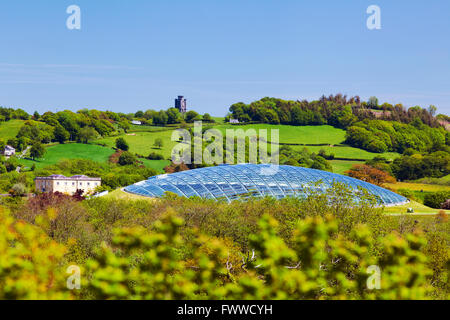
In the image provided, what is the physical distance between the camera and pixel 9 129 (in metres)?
139

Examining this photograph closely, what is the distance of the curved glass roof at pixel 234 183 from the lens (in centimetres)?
4664

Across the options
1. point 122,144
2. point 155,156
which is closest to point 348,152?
point 155,156

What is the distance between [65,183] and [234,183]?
51.9 meters

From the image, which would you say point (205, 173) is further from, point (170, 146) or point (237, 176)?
point (170, 146)

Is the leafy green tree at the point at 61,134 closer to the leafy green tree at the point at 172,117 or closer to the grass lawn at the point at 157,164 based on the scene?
the grass lawn at the point at 157,164

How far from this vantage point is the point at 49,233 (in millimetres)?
28266

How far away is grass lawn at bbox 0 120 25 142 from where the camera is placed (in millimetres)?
132425

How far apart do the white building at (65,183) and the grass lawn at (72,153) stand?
24.1m

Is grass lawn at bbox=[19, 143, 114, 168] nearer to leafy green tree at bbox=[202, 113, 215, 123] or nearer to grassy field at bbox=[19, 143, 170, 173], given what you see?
grassy field at bbox=[19, 143, 170, 173]

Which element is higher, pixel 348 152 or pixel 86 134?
pixel 86 134

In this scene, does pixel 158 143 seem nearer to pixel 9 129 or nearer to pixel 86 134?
pixel 86 134

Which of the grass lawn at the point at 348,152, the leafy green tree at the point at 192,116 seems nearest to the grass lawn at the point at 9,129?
the leafy green tree at the point at 192,116

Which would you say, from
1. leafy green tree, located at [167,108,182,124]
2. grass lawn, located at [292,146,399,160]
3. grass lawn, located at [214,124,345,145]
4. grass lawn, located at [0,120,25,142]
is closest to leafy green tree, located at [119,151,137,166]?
grass lawn, located at [0,120,25,142]
